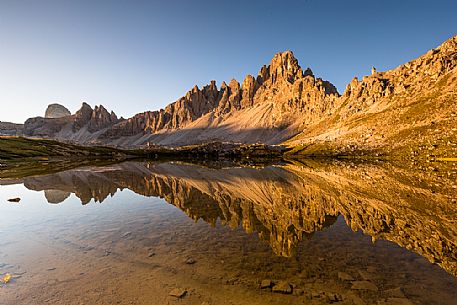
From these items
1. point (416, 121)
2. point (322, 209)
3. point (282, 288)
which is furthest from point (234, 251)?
point (416, 121)

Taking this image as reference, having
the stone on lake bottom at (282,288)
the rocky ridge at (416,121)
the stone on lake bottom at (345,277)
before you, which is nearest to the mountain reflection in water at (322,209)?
the stone on lake bottom at (345,277)

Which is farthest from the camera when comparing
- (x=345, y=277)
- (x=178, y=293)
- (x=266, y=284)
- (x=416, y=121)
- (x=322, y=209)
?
(x=416, y=121)

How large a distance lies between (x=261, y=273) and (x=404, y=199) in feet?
88.7

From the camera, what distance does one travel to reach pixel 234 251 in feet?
56.5

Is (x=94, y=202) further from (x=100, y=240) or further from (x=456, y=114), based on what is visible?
(x=456, y=114)

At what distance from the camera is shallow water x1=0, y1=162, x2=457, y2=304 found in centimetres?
1210

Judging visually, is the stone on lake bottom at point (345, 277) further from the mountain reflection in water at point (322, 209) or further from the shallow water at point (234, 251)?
the mountain reflection in water at point (322, 209)

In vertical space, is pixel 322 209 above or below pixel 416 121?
below

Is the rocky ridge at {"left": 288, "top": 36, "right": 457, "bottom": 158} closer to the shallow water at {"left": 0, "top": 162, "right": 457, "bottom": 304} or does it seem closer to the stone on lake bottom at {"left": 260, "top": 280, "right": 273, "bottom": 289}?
the shallow water at {"left": 0, "top": 162, "right": 457, "bottom": 304}

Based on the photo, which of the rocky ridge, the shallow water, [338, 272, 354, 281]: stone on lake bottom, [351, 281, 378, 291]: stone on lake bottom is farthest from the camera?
the rocky ridge

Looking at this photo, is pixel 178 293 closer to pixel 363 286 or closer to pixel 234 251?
pixel 234 251

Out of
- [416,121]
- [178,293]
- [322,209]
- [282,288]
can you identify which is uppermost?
[416,121]

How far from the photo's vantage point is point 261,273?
45.8 ft

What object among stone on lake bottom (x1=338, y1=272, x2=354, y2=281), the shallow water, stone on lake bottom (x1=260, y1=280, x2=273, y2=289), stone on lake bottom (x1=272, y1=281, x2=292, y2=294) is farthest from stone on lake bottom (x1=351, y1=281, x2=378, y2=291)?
stone on lake bottom (x1=260, y1=280, x2=273, y2=289)
